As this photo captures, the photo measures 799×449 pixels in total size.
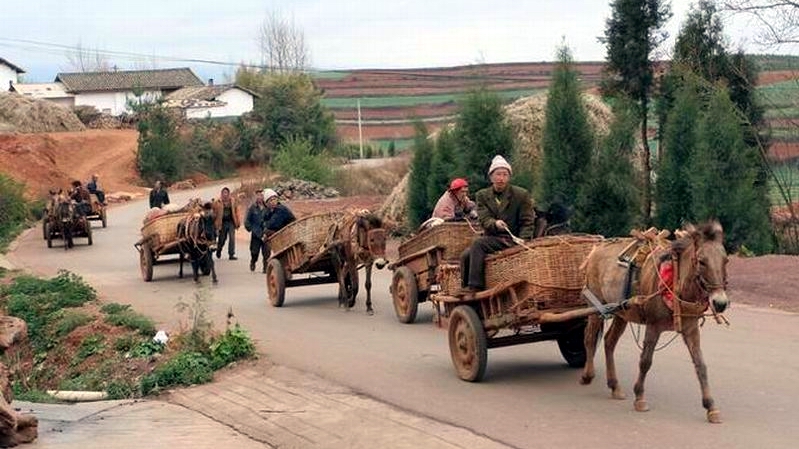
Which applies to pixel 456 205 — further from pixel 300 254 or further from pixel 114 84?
pixel 114 84

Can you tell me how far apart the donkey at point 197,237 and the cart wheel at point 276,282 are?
355cm

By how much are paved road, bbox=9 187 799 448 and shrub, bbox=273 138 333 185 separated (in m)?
31.5

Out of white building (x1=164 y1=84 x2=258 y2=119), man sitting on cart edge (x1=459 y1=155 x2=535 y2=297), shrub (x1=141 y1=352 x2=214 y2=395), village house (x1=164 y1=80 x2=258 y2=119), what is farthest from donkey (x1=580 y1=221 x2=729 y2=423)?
white building (x1=164 y1=84 x2=258 y2=119)

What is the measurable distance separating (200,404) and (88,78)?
8802cm

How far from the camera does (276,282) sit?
17.4 meters

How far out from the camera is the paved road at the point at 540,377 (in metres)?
8.59

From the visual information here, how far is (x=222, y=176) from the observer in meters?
67.9

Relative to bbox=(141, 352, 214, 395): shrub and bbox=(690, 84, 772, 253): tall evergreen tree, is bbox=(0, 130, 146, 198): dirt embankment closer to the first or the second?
bbox=(690, 84, 772, 253): tall evergreen tree

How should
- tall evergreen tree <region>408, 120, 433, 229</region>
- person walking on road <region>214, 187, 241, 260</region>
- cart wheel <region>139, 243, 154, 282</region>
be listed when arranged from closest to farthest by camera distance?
cart wheel <region>139, 243, 154, 282</region>
person walking on road <region>214, 187, 241, 260</region>
tall evergreen tree <region>408, 120, 433, 229</region>

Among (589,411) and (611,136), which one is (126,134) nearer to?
(611,136)

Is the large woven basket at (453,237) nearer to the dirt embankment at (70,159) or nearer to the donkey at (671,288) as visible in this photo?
the donkey at (671,288)

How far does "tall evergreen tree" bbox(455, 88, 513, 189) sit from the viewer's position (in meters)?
24.4

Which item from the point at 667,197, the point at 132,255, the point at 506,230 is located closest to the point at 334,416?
the point at 506,230

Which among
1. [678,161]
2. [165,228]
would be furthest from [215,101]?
[678,161]
